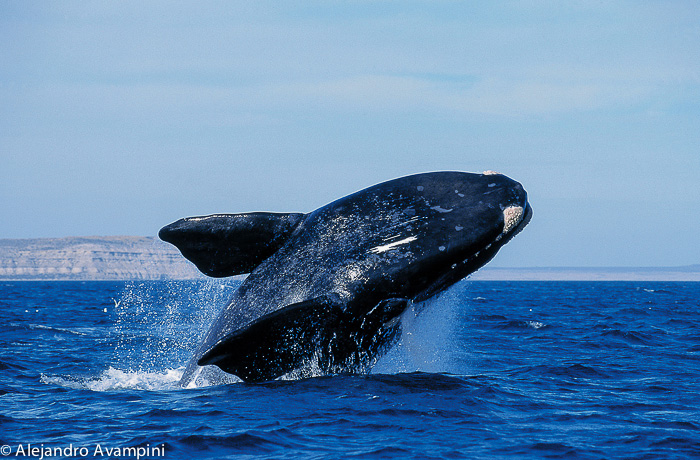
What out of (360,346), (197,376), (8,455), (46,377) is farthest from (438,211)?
(46,377)

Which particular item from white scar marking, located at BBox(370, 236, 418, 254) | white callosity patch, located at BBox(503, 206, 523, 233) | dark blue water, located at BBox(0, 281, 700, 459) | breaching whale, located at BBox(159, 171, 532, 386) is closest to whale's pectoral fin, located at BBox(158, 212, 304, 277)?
breaching whale, located at BBox(159, 171, 532, 386)

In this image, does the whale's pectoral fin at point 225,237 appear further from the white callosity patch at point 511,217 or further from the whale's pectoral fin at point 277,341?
the white callosity patch at point 511,217

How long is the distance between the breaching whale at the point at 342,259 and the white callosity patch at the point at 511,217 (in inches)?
0.4

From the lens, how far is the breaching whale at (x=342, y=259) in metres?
7.63

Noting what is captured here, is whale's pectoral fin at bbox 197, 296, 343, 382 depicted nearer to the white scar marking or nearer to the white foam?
the white scar marking

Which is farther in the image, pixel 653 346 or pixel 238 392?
pixel 653 346

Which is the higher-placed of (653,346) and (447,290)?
(447,290)

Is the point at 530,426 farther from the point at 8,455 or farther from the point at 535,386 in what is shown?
the point at 8,455

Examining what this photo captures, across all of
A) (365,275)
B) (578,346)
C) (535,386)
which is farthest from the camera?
(578,346)

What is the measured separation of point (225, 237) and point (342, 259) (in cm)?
119

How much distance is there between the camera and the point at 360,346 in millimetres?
8281

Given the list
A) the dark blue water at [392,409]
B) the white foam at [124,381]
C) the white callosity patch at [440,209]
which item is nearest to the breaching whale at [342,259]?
the white callosity patch at [440,209]

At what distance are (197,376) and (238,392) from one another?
89 centimetres

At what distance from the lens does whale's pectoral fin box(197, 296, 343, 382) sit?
742 cm
